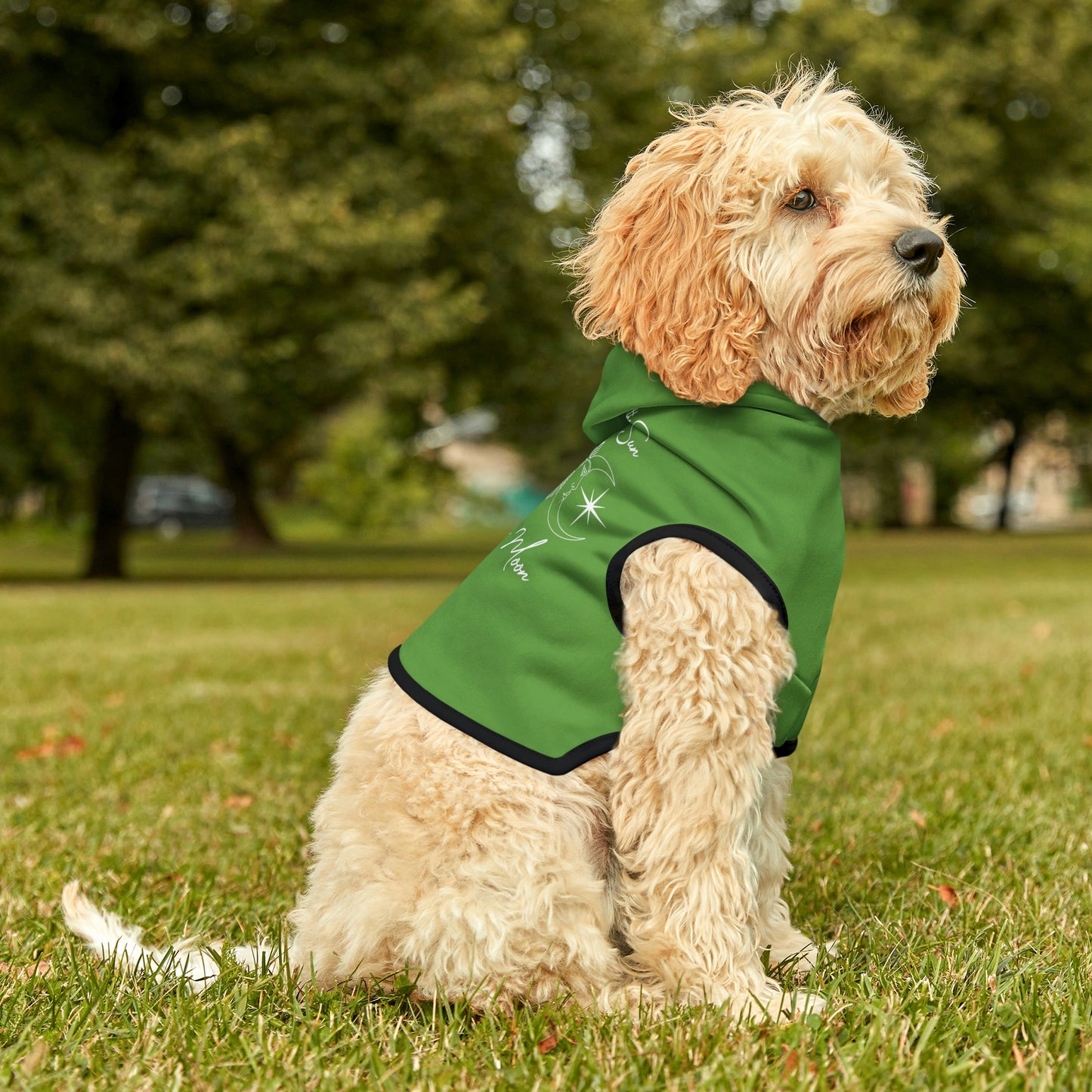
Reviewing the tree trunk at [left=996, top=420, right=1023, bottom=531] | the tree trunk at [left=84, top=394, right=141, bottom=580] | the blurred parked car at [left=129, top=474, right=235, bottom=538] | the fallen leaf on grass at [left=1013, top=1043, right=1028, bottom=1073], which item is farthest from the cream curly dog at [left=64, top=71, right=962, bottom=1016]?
the blurred parked car at [left=129, top=474, right=235, bottom=538]

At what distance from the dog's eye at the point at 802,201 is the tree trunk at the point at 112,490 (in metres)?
19.2

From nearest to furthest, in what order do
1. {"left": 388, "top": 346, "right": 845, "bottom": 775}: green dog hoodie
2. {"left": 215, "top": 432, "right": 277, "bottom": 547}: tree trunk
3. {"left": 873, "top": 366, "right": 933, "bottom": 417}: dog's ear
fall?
1. {"left": 388, "top": 346, "right": 845, "bottom": 775}: green dog hoodie
2. {"left": 873, "top": 366, "right": 933, "bottom": 417}: dog's ear
3. {"left": 215, "top": 432, "right": 277, "bottom": 547}: tree trunk

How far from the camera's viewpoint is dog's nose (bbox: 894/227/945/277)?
2.79m

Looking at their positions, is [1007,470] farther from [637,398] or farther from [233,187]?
[637,398]

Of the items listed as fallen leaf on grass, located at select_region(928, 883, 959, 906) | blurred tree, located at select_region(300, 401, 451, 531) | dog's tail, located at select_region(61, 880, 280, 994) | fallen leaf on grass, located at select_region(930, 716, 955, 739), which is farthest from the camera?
blurred tree, located at select_region(300, 401, 451, 531)

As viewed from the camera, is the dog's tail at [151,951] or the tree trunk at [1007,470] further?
the tree trunk at [1007,470]

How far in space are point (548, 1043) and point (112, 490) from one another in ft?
65.0

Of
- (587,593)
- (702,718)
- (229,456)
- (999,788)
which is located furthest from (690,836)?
(229,456)

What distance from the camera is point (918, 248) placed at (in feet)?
9.18

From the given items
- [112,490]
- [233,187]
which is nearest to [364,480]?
[112,490]

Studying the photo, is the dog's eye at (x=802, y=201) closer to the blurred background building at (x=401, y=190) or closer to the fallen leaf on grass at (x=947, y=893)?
the fallen leaf on grass at (x=947, y=893)

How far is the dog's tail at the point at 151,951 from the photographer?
3.01 m

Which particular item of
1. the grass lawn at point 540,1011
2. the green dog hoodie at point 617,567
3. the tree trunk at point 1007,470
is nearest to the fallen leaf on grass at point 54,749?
the grass lawn at point 540,1011

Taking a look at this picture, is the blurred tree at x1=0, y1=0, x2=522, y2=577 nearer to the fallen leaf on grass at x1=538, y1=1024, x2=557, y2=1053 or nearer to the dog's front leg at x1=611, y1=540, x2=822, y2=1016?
the dog's front leg at x1=611, y1=540, x2=822, y2=1016
